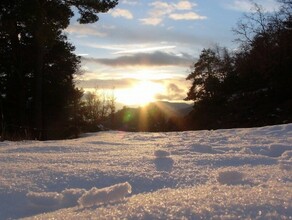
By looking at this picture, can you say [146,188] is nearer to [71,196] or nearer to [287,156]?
[71,196]

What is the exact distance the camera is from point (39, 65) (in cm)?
1844

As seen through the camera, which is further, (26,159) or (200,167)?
(26,159)

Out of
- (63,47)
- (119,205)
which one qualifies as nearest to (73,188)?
(119,205)

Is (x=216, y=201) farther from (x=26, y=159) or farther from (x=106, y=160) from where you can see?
(x=26, y=159)

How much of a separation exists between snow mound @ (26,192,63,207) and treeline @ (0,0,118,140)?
1422 cm

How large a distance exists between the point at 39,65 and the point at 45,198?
16.7 metres

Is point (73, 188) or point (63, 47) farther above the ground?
point (63, 47)

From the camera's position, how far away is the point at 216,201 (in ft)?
6.97

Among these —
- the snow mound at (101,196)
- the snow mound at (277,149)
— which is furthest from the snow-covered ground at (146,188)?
the snow mound at (277,149)

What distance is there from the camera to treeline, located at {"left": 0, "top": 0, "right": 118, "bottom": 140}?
1673 cm

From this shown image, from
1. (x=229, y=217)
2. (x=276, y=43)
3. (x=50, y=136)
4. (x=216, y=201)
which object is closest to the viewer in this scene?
(x=229, y=217)

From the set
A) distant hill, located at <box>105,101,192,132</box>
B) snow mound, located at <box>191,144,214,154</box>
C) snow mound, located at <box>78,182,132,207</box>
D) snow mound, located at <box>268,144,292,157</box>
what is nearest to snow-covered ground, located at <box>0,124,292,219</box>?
snow mound, located at <box>78,182,132,207</box>

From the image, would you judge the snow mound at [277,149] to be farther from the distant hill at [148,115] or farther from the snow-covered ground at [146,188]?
the distant hill at [148,115]

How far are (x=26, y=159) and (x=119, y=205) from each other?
215 centimetres
